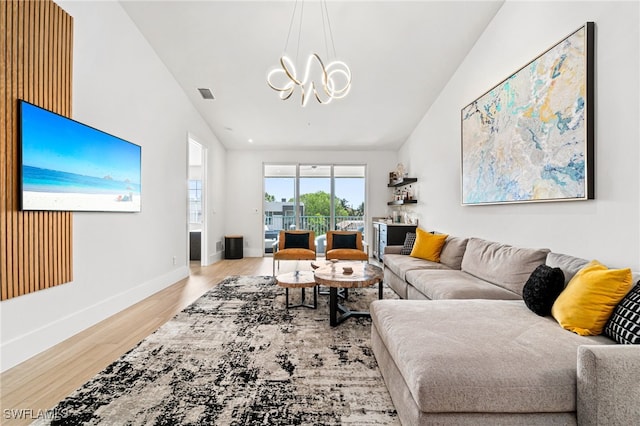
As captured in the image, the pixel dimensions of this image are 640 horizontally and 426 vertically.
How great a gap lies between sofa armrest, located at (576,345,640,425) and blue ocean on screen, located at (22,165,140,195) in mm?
3591

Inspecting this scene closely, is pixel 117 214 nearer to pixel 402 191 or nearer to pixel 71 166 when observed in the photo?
pixel 71 166

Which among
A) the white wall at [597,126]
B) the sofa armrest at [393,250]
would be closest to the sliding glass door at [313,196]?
the sofa armrest at [393,250]

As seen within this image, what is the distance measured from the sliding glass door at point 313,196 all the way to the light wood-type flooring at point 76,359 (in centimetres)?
376

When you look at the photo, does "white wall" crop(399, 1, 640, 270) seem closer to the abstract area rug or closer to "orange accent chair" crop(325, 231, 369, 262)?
"orange accent chair" crop(325, 231, 369, 262)

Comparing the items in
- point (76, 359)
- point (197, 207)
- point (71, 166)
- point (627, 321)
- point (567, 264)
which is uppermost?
point (71, 166)

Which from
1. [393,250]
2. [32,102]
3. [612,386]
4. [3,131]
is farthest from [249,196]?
[612,386]

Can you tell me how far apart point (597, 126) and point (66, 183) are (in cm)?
427

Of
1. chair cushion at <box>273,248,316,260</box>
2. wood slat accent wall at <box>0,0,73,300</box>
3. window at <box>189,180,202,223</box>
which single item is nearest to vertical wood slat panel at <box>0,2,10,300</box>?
wood slat accent wall at <box>0,0,73,300</box>

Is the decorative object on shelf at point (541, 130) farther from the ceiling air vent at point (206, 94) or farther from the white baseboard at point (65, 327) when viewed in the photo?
the white baseboard at point (65, 327)

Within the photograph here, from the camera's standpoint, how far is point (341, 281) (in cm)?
289

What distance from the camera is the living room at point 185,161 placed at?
79.6 inches

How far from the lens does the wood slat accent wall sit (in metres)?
2.11

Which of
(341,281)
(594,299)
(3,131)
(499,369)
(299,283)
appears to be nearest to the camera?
(499,369)

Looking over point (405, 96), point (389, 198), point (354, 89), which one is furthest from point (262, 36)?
point (389, 198)
